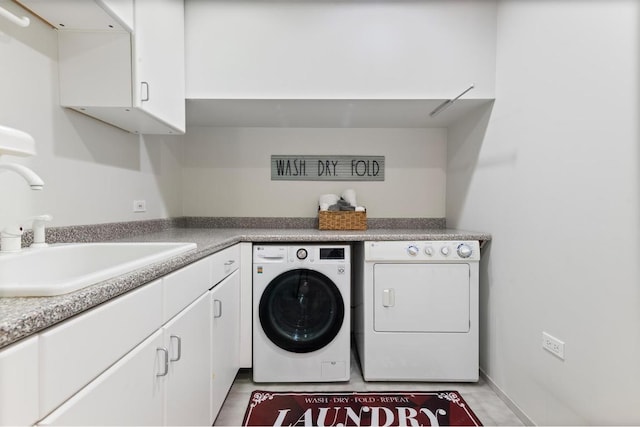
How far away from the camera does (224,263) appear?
1.61 meters

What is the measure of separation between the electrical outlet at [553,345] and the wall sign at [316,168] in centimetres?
168

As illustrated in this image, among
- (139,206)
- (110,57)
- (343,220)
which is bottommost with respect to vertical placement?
(343,220)

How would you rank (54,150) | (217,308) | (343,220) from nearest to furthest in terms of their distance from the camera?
(54,150) → (217,308) → (343,220)

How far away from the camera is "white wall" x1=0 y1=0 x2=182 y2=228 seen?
113cm

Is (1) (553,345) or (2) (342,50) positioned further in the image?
(2) (342,50)

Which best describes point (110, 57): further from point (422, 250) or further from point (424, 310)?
point (424, 310)

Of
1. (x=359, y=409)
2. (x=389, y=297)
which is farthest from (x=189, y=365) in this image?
(x=389, y=297)

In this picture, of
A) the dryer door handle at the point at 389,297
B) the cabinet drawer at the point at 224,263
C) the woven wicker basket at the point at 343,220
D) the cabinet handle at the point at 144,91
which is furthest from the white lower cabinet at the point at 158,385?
the woven wicker basket at the point at 343,220

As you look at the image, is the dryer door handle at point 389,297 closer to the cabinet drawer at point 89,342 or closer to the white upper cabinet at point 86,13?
the cabinet drawer at point 89,342

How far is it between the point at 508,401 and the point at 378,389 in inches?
29.2

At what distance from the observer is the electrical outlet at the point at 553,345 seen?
1363mm

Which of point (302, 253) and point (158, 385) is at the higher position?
point (302, 253)

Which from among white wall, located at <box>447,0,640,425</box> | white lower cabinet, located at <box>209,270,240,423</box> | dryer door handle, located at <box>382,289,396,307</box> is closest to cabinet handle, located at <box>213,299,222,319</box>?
white lower cabinet, located at <box>209,270,240,423</box>

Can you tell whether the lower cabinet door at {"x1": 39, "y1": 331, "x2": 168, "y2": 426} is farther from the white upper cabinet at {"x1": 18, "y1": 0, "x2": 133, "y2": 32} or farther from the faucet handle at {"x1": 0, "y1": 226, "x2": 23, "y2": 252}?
the white upper cabinet at {"x1": 18, "y1": 0, "x2": 133, "y2": 32}
